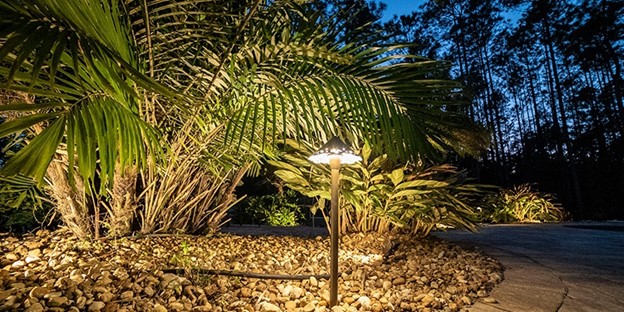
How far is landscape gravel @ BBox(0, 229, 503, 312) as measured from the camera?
3.82 ft

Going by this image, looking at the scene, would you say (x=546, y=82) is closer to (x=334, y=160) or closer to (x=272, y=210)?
(x=272, y=210)

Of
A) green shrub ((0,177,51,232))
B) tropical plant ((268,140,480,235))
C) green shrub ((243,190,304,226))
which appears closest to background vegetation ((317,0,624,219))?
green shrub ((243,190,304,226))

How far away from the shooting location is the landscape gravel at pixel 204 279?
1.16 meters

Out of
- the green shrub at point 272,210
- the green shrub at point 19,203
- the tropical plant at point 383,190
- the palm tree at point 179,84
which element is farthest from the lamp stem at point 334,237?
the green shrub at point 272,210

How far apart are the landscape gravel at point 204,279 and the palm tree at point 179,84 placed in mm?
319

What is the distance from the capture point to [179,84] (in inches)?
58.6

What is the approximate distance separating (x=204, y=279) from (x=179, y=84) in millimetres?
858

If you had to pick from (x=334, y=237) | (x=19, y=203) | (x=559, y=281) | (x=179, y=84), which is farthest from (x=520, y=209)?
(x=19, y=203)

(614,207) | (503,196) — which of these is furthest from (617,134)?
(503,196)

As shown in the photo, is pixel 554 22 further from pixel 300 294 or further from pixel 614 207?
pixel 300 294

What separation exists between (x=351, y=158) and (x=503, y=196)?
8004 mm

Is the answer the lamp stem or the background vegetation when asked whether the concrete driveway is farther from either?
the background vegetation

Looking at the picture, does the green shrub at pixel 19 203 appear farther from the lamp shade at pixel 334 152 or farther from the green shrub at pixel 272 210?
the green shrub at pixel 272 210

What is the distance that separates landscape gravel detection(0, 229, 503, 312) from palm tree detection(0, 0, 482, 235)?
319 mm
